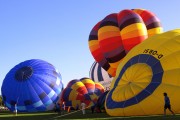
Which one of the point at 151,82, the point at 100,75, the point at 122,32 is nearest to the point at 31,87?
the point at 122,32

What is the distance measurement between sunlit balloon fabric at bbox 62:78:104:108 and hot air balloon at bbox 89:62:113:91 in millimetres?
14838

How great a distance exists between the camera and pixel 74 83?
40.5 metres

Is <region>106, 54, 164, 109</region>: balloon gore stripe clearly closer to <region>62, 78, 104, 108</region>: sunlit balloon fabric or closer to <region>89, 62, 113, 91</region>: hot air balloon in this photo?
<region>62, 78, 104, 108</region>: sunlit balloon fabric

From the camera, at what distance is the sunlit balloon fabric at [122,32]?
84.0 feet

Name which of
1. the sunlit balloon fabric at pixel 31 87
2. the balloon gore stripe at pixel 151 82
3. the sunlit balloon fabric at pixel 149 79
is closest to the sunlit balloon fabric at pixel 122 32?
the sunlit balloon fabric at pixel 149 79

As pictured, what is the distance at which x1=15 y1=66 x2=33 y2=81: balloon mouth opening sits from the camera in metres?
36.0

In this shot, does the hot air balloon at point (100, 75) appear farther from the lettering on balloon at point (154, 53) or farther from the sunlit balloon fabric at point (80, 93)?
the lettering on balloon at point (154, 53)

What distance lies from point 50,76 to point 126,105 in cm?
2049

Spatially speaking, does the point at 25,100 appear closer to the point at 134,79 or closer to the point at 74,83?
the point at 74,83

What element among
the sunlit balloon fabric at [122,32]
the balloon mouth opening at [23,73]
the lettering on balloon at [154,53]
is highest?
the sunlit balloon fabric at [122,32]

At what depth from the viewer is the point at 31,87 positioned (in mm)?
35406

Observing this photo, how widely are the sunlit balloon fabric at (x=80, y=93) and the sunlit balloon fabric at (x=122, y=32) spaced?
9.58m

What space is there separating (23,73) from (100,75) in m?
23.7

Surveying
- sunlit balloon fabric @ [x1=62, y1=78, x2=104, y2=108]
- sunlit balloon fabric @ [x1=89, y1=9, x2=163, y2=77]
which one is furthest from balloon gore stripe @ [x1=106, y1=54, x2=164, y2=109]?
sunlit balloon fabric @ [x1=62, y1=78, x2=104, y2=108]
